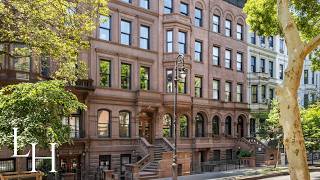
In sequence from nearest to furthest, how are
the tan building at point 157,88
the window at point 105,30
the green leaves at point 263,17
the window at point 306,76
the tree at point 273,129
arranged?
1. the green leaves at point 263,17
2. the tan building at point 157,88
3. the window at point 105,30
4. the tree at point 273,129
5. the window at point 306,76

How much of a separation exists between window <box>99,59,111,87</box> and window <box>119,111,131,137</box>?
2580mm

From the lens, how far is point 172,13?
38.0m

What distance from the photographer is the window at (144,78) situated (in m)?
36.6

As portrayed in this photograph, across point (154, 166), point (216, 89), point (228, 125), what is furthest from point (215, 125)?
point (154, 166)

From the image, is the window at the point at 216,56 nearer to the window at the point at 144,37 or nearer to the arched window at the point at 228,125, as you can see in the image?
the arched window at the point at 228,125

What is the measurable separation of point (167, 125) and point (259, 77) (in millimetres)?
15529

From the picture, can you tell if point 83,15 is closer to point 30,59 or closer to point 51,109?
point 51,109

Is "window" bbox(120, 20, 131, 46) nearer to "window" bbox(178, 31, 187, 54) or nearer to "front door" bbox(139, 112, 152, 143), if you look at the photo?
"window" bbox(178, 31, 187, 54)

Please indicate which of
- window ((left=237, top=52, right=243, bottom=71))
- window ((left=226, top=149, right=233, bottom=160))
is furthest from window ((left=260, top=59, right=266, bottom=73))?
window ((left=226, top=149, right=233, bottom=160))

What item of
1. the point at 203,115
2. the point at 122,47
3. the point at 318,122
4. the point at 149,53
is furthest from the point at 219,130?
the point at 122,47

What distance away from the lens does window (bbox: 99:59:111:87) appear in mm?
33375

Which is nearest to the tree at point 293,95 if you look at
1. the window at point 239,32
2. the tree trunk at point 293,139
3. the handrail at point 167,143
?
the tree trunk at point 293,139

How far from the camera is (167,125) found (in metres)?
38.8

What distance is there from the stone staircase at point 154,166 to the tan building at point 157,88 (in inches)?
3.3
